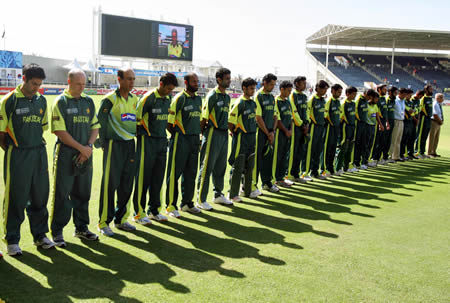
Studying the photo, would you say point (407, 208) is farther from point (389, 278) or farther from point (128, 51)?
point (128, 51)

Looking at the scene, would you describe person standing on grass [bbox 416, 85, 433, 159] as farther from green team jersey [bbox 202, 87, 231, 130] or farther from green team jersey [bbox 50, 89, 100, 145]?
green team jersey [bbox 50, 89, 100, 145]

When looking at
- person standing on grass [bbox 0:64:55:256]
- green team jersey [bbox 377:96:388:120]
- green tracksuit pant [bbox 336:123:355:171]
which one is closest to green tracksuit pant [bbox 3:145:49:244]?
person standing on grass [bbox 0:64:55:256]

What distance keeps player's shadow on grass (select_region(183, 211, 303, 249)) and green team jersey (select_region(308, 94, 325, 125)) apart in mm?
3605

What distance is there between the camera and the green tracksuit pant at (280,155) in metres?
8.12

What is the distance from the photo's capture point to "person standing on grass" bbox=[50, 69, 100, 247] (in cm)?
461

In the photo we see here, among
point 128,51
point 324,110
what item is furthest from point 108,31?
point 324,110

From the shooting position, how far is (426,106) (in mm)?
12492

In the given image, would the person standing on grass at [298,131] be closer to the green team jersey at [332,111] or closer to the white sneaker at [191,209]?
the green team jersey at [332,111]

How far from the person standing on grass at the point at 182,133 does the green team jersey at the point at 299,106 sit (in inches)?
113

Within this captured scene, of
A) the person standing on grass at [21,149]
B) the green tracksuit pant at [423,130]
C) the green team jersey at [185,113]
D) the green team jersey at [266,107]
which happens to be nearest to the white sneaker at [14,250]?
the person standing on grass at [21,149]

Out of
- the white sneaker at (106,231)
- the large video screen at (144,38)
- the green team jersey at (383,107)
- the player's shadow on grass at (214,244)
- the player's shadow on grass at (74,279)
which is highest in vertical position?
the large video screen at (144,38)

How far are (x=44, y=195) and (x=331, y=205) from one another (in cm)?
444

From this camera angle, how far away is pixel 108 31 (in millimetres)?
42500

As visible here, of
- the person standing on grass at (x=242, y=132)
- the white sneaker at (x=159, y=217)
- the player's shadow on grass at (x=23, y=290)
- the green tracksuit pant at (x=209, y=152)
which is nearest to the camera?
the player's shadow on grass at (x=23, y=290)
